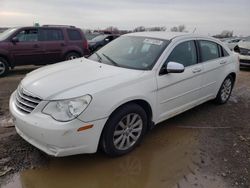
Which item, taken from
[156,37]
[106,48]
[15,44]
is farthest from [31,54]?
[156,37]

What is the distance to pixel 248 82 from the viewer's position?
8.43 m

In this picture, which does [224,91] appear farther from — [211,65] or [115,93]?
[115,93]

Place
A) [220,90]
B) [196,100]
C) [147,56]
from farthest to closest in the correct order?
[220,90] < [196,100] < [147,56]

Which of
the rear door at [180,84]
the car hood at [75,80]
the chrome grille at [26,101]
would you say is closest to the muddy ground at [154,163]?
the rear door at [180,84]

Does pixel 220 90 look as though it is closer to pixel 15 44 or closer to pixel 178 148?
pixel 178 148

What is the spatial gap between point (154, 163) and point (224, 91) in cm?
303

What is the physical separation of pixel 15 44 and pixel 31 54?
62 cm

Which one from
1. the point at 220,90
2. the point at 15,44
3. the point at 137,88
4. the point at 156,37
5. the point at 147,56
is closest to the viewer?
the point at 137,88

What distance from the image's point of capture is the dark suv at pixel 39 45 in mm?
8875

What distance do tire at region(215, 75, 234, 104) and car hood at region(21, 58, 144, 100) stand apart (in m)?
2.64

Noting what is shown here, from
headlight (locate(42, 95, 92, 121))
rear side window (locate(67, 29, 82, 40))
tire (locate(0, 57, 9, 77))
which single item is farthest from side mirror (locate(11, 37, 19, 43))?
headlight (locate(42, 95, 92, 121))

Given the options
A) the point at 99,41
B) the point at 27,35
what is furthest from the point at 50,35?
the point at 99,41

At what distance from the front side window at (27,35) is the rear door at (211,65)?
21.6ft

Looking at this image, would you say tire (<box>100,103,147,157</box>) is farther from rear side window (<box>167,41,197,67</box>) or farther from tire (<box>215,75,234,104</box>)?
tire (<box>215,75,234,104</box>)
